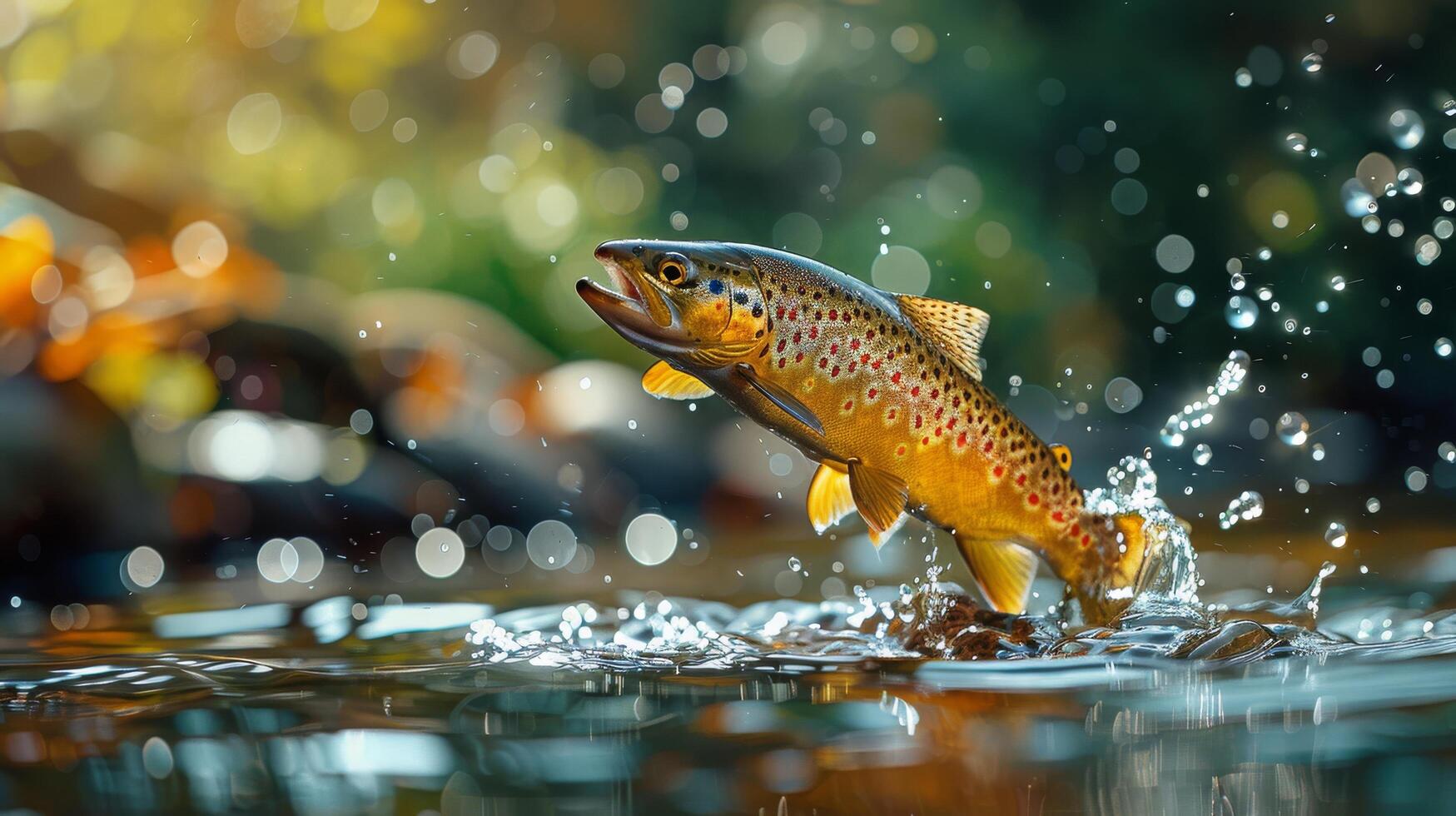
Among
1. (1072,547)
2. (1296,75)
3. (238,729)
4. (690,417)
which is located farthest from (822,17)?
(238,729)

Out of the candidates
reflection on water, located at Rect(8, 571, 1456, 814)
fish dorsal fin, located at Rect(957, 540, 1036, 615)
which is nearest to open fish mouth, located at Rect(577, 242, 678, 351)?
reflection on water, located at Rect(8, 571, 1456, 814)

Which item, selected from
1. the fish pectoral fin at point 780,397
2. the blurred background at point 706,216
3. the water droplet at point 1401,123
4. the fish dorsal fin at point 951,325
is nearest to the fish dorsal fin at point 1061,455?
the fish dorsal fin at point 951,325

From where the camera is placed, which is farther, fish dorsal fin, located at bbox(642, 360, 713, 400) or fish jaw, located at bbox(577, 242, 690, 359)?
fish dorsal fin, located at bbox(642, 360, 713, 400)

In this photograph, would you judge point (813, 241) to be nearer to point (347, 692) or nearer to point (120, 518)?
point (120, 518)

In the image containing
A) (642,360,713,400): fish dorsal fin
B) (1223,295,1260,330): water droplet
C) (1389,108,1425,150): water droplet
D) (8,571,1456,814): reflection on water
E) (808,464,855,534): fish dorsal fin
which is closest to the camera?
(8,571,1456,814): reflection on water

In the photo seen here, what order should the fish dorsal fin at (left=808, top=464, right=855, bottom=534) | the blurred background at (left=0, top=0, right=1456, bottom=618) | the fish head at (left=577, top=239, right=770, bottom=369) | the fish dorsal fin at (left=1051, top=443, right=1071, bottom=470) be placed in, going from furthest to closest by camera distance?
the blurred background at (left=0, top=0, right=1456, bottom=618) < the fish dorsal fin at (left=1051, top=443, right=1071, bottom=470) < the fish dorsal fin at (left=808, top=464, right=855, bottom=534) < the fish head at (left=577, top=239, right=770, bottom=369)

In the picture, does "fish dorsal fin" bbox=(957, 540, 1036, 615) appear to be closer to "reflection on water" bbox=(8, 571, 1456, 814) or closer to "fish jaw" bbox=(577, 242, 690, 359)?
"reflection on water" bbox=(8, 571, 1456, 814)

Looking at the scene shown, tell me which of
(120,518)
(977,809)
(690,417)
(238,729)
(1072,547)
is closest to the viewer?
(977,809)
